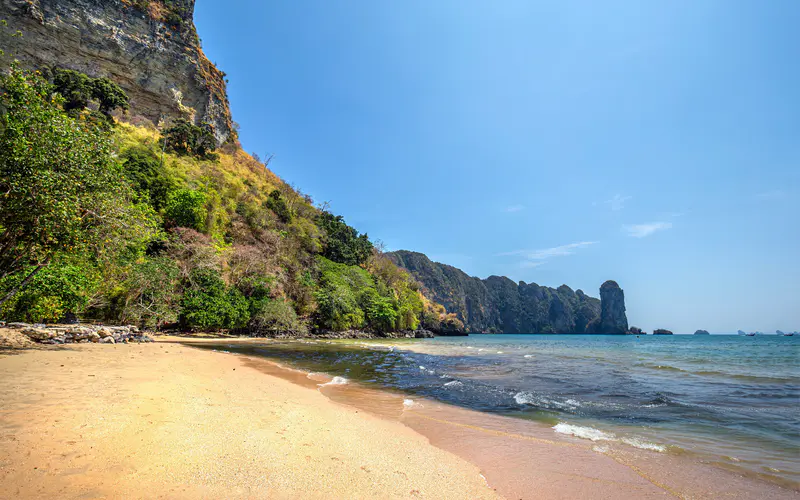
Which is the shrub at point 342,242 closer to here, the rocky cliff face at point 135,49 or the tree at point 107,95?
the rocky cliff face at point 135,49

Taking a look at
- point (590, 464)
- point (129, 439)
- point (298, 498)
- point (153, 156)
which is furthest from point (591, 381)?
point (153, 156)

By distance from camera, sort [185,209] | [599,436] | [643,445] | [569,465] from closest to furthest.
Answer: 1. [569,465]
2. [643,445]
3. [599,436]
4. [185,209]

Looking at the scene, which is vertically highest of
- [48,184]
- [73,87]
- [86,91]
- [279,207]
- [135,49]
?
[135,49]

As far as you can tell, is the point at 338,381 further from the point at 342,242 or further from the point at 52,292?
the point at 342,242

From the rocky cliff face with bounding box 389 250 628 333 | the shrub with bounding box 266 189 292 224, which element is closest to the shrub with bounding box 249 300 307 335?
the shrub with bounding box 266 189 292 224

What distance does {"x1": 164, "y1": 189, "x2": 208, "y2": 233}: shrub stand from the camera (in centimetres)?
2692

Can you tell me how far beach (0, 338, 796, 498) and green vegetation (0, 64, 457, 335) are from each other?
13.9ft

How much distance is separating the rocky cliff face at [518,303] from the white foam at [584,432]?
134 meters

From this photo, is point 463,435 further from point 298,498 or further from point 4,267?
point 4,267

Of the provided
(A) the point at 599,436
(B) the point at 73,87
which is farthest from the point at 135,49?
(A) the point at 599,436

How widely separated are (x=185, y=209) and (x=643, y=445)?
31871 millimetres

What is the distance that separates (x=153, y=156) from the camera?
31422 millimetres

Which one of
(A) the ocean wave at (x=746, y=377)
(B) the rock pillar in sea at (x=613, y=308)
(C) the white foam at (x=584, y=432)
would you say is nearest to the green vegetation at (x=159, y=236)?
(C) the white foam at (x=584, y=432)

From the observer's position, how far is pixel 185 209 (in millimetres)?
27016
